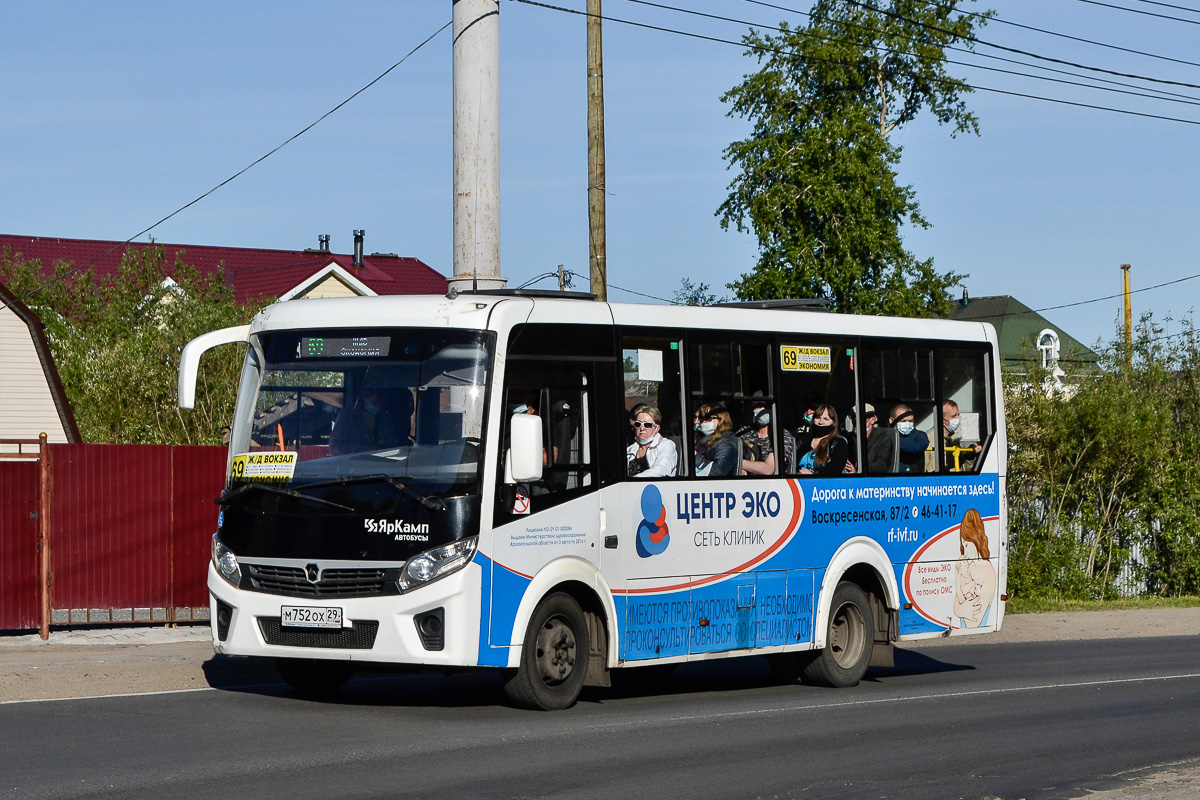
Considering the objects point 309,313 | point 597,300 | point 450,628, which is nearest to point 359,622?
point 450,628

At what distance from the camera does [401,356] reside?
1096 cm

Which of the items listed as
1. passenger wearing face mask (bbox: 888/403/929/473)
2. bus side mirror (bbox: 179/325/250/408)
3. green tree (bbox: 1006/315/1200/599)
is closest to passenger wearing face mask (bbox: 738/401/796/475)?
passenger wearing face mask (bbox: 888/403/929/473)

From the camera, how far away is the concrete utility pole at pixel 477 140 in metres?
17.0

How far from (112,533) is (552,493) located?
766cm

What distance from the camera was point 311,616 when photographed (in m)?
10.7

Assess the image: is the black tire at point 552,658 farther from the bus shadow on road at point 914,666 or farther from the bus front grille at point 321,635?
the bus shadow on road at point 914,666

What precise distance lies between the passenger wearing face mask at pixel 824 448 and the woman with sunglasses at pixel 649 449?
1619mm

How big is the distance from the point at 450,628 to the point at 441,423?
1359 millimetres

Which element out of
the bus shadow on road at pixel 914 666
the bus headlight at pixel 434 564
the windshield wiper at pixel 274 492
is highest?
the windshield wiper at pixel 274 492

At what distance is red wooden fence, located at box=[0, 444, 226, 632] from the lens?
16.5m

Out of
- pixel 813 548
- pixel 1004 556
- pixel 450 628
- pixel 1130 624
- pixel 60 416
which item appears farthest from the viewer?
pixel 60 416

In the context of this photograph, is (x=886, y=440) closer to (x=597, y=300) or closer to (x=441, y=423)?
(x=597, y=300)

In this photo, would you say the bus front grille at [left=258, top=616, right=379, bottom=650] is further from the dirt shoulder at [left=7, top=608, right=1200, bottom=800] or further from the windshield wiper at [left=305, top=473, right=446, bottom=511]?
the dirt shoulder at [left=7, top=608, right=1200, bottom=800]

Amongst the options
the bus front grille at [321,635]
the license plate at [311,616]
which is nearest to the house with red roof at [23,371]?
the bus front grille at [321,635]
